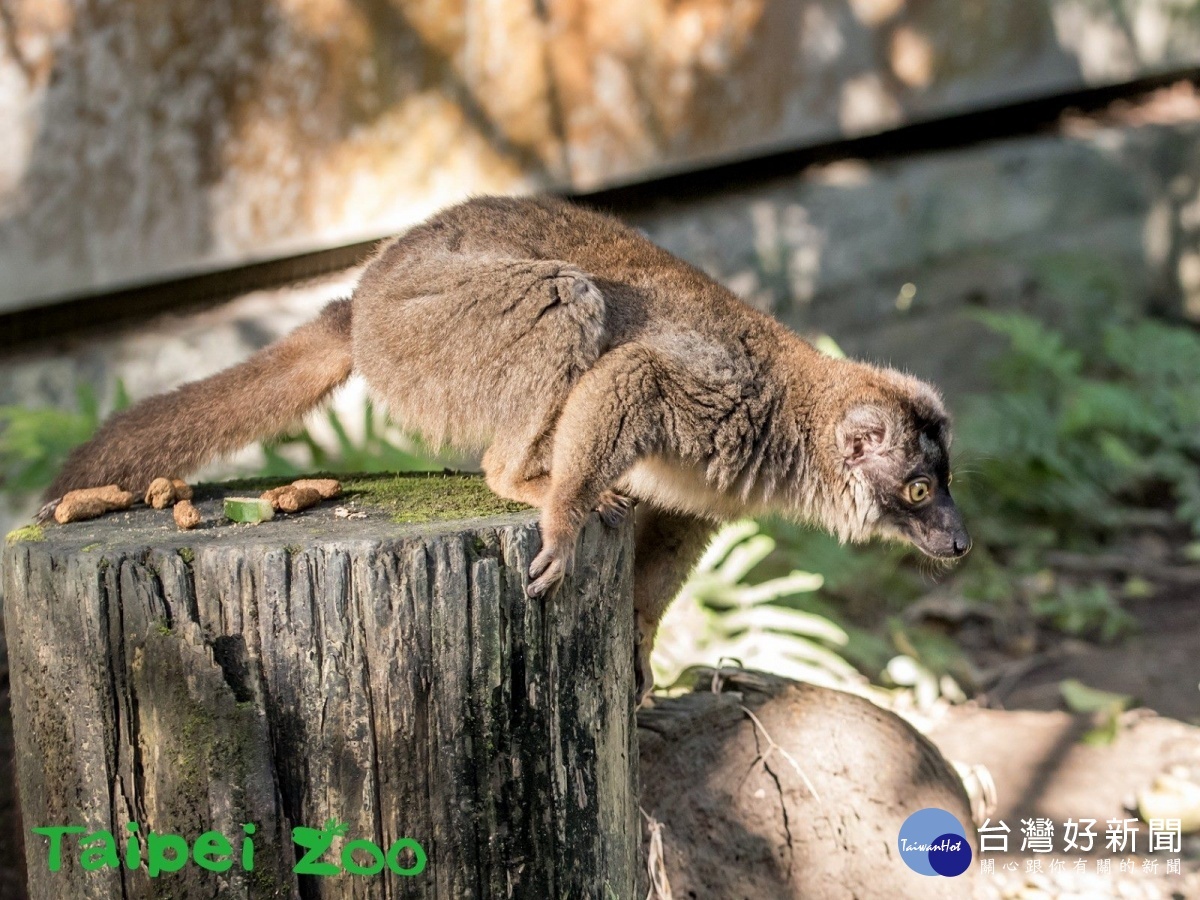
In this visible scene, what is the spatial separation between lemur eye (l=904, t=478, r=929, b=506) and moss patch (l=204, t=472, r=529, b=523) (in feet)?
4.34

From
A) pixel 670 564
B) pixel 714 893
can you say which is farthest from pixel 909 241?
pixel 714 893

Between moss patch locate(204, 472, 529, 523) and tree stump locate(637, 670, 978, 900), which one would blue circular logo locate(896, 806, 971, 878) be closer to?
tree stump locate(637, 670, 978, 900)

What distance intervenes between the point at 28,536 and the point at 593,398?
Result: 150cm

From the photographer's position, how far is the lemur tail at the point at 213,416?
3557 millimetres

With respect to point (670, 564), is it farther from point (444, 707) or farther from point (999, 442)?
point (999, 442)

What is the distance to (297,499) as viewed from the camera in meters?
3.27

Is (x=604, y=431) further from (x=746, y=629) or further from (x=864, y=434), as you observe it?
(x=746, y=629)

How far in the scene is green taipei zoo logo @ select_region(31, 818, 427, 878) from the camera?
2818 millimetres

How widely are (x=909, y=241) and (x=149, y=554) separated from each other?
6602 millimetres

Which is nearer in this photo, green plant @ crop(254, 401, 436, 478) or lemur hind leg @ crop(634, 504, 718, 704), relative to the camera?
lemur hind leg @ crop(634, 504, 718, 704)

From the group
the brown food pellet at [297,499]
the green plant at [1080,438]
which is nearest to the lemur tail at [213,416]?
the brown food pellet at [297,499]

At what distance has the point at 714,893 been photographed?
3.85m

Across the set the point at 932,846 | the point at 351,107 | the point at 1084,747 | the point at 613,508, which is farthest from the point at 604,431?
the point at 351,107

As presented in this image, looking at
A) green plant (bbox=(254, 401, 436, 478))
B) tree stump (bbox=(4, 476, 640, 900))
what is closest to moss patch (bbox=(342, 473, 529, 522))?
tree stump (bbox=(4, 476, 640, 900))
